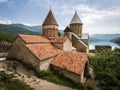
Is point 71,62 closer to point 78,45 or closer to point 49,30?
point 49,30

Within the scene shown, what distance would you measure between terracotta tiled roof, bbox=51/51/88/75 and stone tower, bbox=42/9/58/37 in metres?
7.89

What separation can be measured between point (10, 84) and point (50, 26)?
17.5 metres

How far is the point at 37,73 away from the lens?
1827 cm

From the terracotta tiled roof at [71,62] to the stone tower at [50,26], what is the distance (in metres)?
7.89

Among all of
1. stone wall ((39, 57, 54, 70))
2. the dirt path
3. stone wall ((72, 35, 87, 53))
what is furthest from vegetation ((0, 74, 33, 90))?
stone wall ((72, 35, 87, 53))

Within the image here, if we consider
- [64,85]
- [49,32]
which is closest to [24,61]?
[64,85]

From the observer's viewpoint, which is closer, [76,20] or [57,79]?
[57,79]

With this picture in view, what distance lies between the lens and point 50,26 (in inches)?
1136

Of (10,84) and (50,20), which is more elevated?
(50,20)

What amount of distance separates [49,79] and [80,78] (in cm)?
413

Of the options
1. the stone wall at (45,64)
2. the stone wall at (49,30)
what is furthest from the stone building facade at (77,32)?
the stone wall at (45,64)

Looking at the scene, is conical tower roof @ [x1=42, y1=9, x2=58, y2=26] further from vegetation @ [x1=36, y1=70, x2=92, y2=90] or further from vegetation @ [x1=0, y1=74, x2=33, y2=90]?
vegetation @ [x1=0, y1=74, x2=33, y2=90]

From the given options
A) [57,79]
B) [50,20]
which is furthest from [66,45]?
[57,79]

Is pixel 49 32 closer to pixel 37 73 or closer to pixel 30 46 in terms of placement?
pixel 30 46
